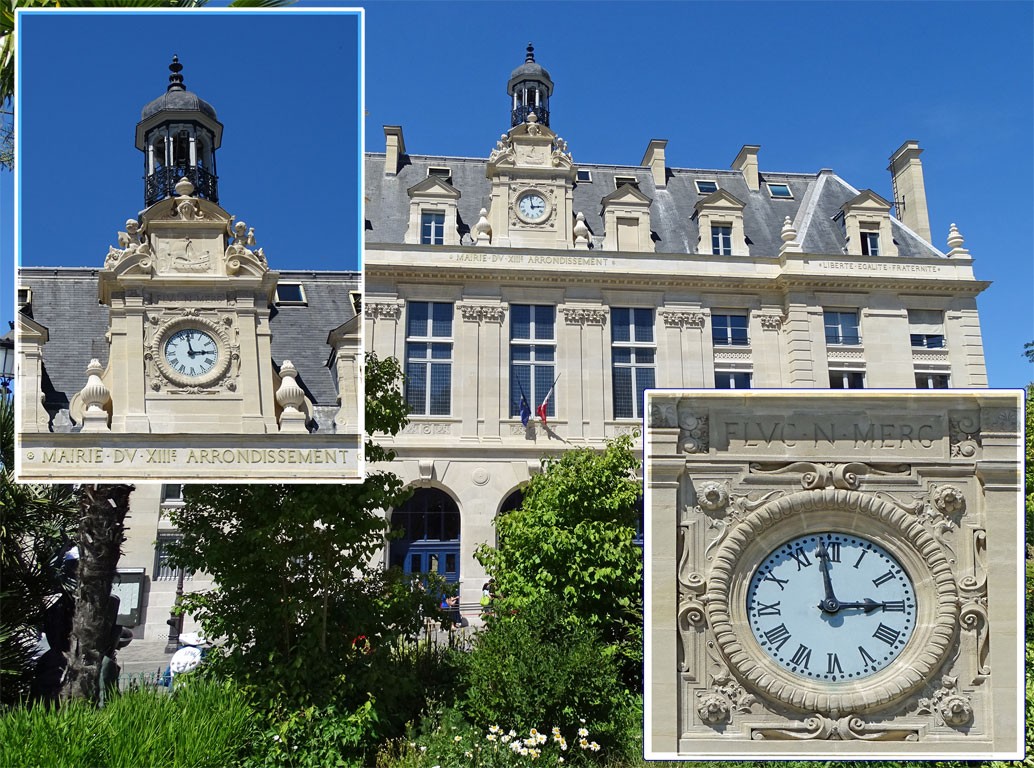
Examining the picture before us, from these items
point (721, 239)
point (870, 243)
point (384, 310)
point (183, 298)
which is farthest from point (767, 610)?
point (870, 243)

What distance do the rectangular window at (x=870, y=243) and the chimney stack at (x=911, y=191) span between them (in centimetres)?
231

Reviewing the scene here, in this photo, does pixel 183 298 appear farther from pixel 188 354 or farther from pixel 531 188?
pixel 531 188

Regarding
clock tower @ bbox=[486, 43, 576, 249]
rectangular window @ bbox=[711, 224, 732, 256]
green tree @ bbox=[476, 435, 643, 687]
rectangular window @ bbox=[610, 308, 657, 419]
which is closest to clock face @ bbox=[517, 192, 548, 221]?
clock tower @ bbox=[486, 43, 576, 249]

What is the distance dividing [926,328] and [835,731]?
2611 cm

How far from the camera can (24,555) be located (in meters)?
11.3

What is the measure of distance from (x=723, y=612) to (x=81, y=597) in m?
8.25

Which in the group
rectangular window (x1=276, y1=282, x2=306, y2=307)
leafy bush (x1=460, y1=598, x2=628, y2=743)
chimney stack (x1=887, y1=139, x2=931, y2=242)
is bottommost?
leafy bush (x1=460, y1=598, x2=628, y2=743)

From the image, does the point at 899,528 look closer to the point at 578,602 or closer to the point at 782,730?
the point at 782,730

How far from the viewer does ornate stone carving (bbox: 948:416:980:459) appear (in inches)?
228

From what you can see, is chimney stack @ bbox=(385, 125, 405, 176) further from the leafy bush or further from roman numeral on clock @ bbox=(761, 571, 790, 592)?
roman numeral on clock @ bbox=(761, 571, 790, 592)

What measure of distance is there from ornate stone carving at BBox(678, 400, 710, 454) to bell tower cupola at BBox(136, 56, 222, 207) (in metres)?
5.61

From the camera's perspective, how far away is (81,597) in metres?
10.4

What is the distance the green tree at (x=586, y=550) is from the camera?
41.7ft

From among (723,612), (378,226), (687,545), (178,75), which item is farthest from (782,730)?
(378,226)
